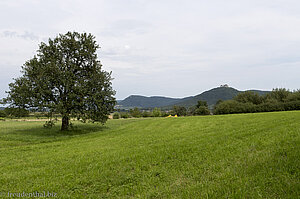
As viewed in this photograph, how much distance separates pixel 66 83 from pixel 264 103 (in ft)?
178

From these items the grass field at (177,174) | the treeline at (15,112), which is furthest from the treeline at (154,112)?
the grass field at (177,174)

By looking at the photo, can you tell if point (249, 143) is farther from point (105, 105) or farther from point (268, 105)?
point (268, 105)

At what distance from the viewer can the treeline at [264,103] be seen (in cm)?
4843

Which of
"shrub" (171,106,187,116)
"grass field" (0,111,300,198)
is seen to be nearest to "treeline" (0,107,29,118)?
"grass field" (0,111,300,198)

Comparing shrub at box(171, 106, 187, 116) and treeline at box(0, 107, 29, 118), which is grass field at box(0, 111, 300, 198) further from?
shrub at box(171, 106, 187, 116)

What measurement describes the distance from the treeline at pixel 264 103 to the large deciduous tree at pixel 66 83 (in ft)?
146

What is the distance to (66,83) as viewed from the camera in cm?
2095

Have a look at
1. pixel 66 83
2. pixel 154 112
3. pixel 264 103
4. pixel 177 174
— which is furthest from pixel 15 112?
pixel 154 112

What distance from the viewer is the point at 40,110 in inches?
814

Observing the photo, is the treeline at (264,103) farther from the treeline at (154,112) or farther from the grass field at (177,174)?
the grass field at (177,174)

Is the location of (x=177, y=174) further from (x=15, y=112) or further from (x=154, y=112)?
(x=154, y=112)

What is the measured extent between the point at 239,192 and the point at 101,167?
5007mm

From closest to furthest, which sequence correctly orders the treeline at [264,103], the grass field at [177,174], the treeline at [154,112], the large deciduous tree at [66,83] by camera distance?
the grass field at [177,174] → the large deciduous tree at [66,83] → the treeline at [264,103] → the treeline at [154,112]

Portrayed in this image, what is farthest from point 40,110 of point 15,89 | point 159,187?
point 159,187
